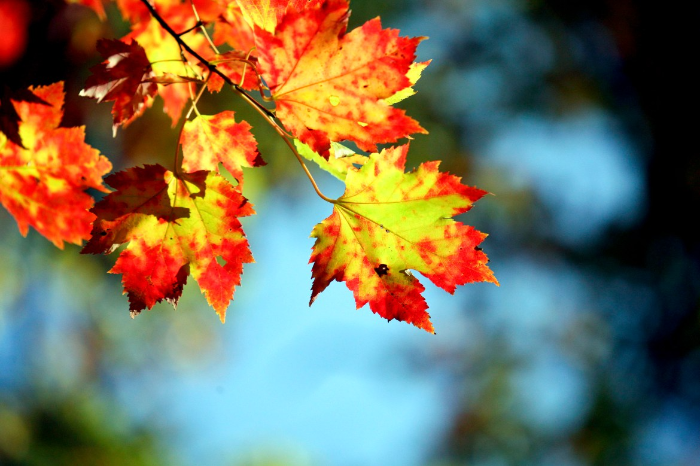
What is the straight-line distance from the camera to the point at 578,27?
6.09m

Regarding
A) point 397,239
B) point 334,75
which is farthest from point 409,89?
point 397,239

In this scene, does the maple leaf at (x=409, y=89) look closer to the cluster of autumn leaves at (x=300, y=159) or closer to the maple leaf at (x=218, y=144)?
the cluster of autumn leaves at (x=300, y=159)

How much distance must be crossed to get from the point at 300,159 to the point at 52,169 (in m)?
0.48

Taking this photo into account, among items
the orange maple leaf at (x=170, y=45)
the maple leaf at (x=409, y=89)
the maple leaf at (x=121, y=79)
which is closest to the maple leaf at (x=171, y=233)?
the maple leaf at (x=121, y=79)

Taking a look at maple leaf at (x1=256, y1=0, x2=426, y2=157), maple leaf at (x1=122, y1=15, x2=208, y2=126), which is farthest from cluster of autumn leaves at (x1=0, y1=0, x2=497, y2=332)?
maple leaf at (x1=122, y1=15, x2=208, y2=126)

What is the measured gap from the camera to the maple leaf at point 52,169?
87 centimetres

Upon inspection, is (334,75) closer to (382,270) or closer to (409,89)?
(409,89)

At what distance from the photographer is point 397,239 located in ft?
2.46

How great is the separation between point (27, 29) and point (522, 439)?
21.2 ft

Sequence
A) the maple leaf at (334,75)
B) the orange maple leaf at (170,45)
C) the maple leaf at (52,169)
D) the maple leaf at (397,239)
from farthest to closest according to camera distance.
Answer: the orange maple leaf at (170,45)
the maple leaf at (52,169)
the maple leaf at (397,239)
the maple leaf at (334,75)

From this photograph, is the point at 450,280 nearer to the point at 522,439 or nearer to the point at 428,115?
the point at 428,115

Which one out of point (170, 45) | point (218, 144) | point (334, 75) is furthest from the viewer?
point (170, 45)

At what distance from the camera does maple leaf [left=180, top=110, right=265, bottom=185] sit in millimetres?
799

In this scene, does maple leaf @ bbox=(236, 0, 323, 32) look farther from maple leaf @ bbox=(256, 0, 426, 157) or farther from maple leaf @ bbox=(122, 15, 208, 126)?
maple leaf @ bbox=(122, 15, 208, 126)
